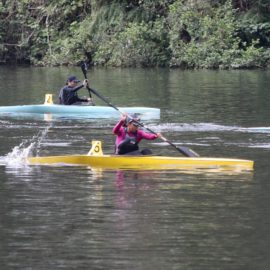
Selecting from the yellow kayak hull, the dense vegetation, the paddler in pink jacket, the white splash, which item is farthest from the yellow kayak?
the dense vegetation

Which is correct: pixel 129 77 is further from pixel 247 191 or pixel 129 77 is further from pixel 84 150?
pixel 247 191

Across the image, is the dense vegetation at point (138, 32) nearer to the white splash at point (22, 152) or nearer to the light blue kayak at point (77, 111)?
the light blue kayak at point (77, 111)

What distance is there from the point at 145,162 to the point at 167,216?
4771 mm

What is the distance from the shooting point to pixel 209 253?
14039 mm

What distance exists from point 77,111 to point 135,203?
49.1 feet

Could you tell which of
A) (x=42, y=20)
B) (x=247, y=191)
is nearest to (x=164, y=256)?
(x=247, y=191)

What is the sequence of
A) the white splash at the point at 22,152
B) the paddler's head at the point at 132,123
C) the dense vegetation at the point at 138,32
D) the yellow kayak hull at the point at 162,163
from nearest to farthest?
the yellow kayak hull at the point at 162,163
the paddler's head at the point at 132,123
the white splash at the point at 22,152
the dense vegetation at the point at 138,32

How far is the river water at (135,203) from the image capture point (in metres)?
13.9

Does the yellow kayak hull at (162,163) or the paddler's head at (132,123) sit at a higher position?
the paddler's head at (132,123)

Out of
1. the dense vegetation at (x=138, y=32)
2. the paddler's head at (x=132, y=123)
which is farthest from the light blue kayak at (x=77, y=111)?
the dense vegetation at (x=138, y=32)

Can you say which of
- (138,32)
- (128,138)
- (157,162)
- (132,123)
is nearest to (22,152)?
(128,138)

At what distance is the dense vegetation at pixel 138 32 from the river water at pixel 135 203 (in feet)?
74.8

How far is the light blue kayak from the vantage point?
104ft

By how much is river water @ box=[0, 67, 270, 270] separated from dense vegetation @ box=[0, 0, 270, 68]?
74.8 ft
